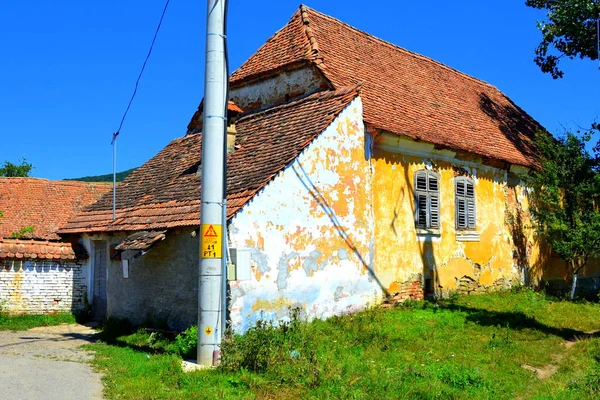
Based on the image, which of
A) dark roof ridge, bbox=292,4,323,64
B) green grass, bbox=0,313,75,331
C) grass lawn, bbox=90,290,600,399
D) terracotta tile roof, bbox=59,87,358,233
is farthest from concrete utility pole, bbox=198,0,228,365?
green grass, bbox=0,313,75,331

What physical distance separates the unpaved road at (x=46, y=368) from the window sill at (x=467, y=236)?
8.78m

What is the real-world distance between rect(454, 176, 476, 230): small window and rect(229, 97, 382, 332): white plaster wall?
11.1ft

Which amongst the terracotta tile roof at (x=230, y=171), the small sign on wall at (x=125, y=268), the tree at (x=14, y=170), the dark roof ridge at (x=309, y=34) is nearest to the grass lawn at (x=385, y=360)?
the small sign on wall at (x=125, y=268)

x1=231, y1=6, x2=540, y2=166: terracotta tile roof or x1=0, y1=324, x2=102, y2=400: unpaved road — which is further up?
x1=231, y1=6, x2=540, y2=166: terracotta tile roof

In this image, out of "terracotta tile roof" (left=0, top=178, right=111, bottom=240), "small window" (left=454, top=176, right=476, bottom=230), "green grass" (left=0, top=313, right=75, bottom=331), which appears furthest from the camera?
"terracotta tile roof" (left=0, top=178, right=111, bottom=240)

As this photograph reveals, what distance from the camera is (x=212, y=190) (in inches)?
343

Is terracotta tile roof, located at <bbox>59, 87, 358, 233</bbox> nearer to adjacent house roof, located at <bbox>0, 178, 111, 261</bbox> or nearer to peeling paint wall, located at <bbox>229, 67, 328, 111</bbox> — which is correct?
peeling paint wall, located at <bbox>229, 67, 328, 111</bbox>

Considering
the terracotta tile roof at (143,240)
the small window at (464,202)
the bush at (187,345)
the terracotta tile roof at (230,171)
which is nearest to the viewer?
the bush at (187,345)

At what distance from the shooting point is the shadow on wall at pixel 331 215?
36.4ft

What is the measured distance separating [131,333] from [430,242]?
22.8 ft

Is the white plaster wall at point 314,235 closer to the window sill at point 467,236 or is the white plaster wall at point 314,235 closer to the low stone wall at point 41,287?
the window sill at point 467,236

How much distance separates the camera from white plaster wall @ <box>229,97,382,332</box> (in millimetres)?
10312

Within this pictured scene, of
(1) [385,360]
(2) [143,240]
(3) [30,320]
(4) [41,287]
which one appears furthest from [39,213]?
(1) [385,360]

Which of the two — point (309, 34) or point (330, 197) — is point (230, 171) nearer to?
point (330, 197)
